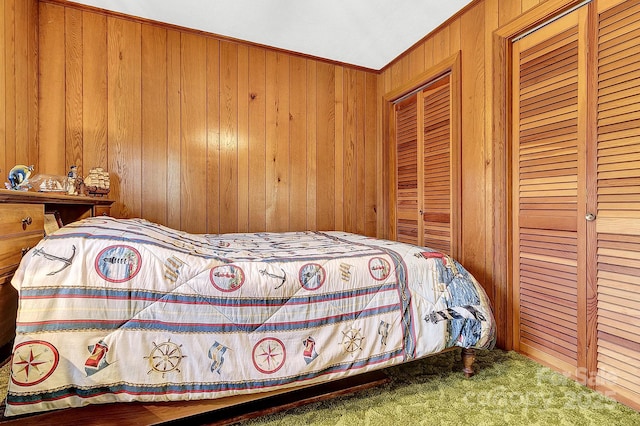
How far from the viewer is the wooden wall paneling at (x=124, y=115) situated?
236 cm

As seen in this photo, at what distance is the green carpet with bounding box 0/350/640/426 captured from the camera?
4.12ft

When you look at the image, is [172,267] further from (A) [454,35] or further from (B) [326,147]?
(A) [454,35]

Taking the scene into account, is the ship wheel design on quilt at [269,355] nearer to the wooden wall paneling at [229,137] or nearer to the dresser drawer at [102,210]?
the wooden wall paneling at [229,137]

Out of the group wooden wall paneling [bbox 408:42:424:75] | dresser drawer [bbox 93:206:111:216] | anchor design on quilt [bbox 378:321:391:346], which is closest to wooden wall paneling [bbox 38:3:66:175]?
dresser drawer [bbox 93:206:111:216]

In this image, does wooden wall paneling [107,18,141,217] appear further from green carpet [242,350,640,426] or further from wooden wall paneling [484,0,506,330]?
wooden wall paneling [484,0,506,330]

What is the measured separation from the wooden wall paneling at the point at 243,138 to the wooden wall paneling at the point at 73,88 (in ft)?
3.86

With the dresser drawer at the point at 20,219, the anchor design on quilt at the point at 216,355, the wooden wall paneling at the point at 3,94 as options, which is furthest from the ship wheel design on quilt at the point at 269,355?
the wooden wall paneling at the point at 3,94

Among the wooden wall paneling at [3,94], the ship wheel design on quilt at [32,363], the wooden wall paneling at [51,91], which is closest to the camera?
the ship wheel design on quilt at [32,363]

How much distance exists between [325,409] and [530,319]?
139 centimetres

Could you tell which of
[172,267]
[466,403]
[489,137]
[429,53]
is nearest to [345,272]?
[172,267]

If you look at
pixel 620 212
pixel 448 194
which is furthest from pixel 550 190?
pixel 448 194

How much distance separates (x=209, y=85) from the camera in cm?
262

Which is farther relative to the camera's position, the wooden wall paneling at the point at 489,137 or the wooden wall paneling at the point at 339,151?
the wooden wall paneling at the point at 339,151

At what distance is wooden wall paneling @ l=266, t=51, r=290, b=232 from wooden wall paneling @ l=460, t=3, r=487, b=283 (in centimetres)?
156
